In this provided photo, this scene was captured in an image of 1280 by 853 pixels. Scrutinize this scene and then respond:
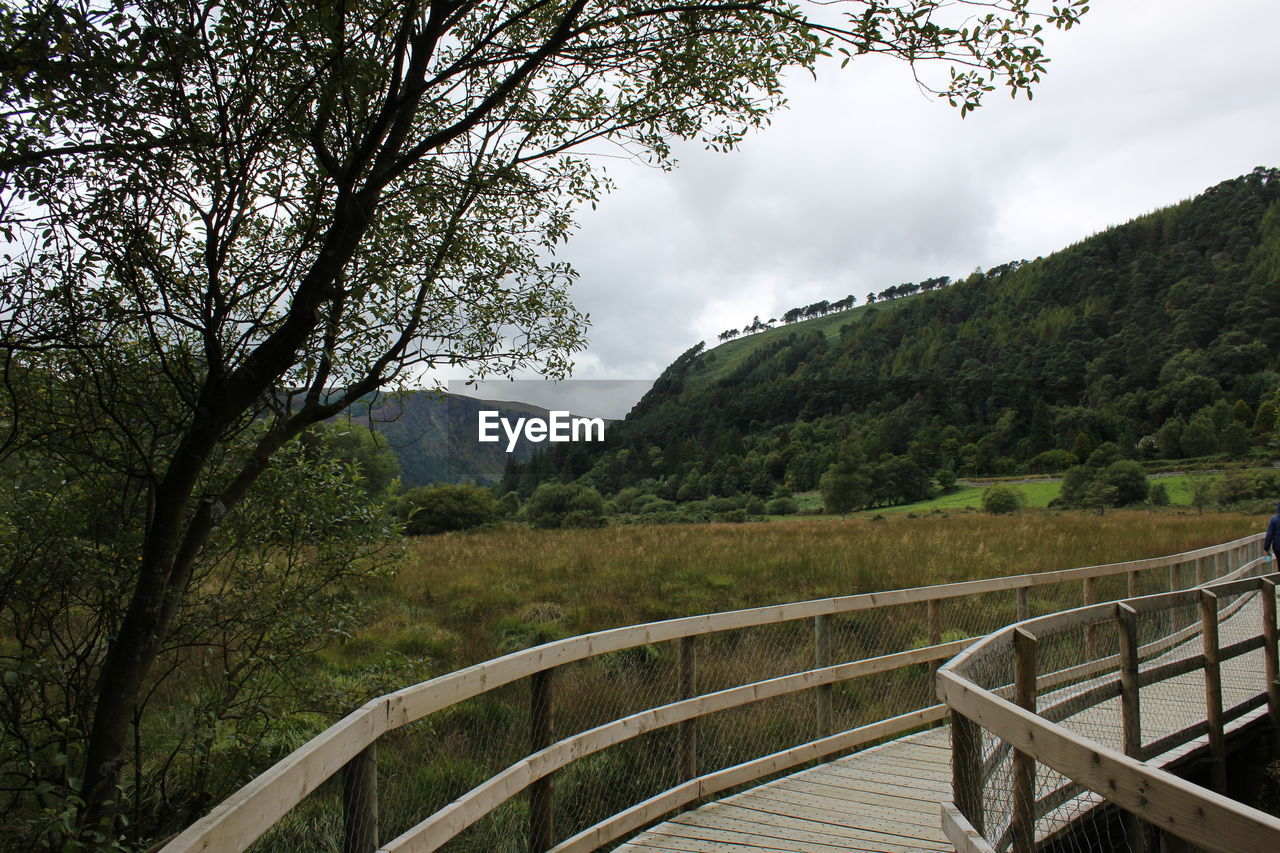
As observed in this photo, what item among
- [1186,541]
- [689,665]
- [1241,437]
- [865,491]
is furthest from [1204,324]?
[689,665]

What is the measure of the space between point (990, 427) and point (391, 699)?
13104 cm

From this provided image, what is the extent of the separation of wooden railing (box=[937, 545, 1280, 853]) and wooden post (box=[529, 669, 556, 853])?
1932 mm

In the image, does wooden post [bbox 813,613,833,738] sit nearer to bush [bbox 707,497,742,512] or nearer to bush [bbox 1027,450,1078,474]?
bush [bbox 707,497,742,512]

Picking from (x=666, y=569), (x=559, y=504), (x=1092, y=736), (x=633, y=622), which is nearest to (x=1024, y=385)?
(x=559, y=504)

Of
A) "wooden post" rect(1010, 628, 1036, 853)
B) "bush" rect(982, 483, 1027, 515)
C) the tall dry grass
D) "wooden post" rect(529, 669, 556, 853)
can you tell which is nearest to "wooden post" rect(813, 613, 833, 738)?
"wooden post" rect(1010, 628, 1036, 853)

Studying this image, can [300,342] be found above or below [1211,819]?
above

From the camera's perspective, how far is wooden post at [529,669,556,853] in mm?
4258

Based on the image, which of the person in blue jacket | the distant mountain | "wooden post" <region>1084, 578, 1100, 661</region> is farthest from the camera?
the distant mountain

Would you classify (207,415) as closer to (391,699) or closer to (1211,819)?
(391,699)

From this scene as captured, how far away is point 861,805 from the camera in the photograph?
17.4ft

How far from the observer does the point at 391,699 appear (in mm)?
3023

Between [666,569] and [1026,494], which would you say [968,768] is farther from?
[1026,494]

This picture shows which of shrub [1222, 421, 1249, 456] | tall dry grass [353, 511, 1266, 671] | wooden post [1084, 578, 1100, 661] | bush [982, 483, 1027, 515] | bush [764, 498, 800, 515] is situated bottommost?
bush [764, 498, 800, 515]

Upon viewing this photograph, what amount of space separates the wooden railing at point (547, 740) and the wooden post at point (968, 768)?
1.75 meters
